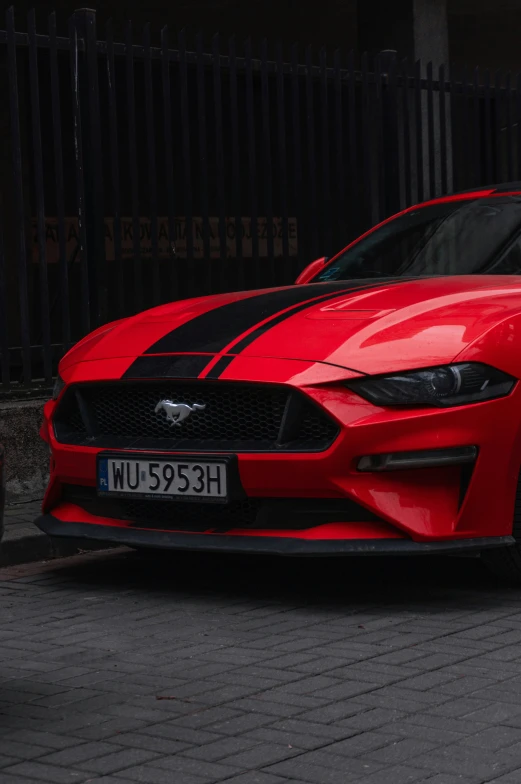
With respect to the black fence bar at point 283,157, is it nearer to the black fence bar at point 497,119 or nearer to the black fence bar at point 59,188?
the black fence bar at point 59,188

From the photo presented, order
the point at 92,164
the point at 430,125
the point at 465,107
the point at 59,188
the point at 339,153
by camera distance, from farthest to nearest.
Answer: the point at 465,107
the point at 430,125
the point at 339,153
the point at 92,164
the point at 59,188

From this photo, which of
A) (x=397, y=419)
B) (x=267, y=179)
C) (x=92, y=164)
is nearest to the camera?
(x=397, y=419)

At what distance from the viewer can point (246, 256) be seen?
29.9ft

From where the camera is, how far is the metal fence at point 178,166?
8.05 meters

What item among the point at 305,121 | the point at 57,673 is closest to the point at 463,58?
the point at 305,121

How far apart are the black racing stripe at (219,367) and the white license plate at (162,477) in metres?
0.32

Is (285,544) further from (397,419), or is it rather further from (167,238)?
(167,238)

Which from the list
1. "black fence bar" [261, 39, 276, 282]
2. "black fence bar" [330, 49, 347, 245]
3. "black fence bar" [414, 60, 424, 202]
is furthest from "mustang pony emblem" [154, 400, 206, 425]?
"black fence bar" [414, 60, 424, 202]

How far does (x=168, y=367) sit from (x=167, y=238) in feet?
11.0

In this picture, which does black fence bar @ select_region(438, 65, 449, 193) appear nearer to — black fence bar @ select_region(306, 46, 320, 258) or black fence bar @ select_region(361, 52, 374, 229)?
black fence bar @ select_region(361, 52, 374, 229)

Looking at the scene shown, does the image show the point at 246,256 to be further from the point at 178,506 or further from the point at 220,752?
the point at 220,752

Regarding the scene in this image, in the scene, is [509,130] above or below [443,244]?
above

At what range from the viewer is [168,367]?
18.1ft

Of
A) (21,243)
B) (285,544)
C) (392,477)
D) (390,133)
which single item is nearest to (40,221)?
(21,243)
